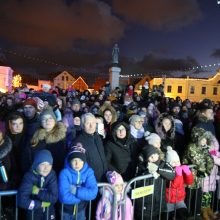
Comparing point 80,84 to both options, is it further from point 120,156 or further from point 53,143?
point 53,143

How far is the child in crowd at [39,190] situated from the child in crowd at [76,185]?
0.14m

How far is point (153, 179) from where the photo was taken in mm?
4145

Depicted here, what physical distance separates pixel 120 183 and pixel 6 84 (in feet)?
140

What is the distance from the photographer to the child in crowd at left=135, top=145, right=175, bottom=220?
418 cm

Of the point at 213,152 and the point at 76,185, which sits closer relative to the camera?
the point at 76,185

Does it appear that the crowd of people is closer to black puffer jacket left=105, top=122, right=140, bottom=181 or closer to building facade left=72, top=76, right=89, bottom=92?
black puffer jacket left=105, top=122, right=140, bottom=181

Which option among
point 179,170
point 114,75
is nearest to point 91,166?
point 179,170

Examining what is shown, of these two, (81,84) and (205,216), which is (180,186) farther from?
(81,84)

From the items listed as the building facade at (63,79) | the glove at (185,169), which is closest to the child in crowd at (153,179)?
the glove at (185,169)

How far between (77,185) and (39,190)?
510mm

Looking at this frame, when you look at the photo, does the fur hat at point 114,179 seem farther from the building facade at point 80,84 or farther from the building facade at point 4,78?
the building facade at point 80,84

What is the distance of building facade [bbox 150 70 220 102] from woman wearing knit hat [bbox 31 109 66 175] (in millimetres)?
45395

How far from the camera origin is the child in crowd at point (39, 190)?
3.30m

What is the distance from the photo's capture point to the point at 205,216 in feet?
16.2
